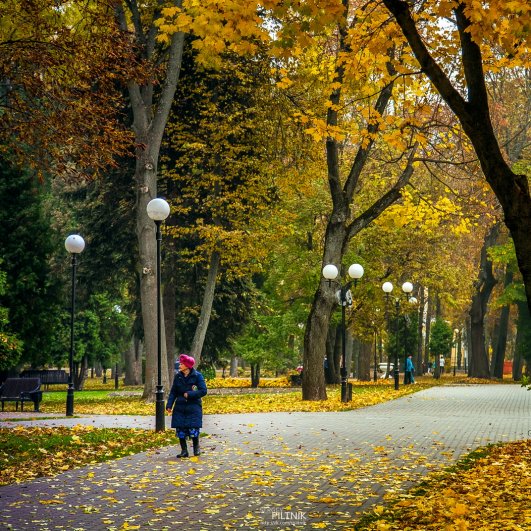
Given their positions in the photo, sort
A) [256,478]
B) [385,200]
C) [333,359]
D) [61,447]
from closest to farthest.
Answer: [256,478] → [61,447] → [385,200] → [333,359]

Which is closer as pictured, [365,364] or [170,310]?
[170,310]

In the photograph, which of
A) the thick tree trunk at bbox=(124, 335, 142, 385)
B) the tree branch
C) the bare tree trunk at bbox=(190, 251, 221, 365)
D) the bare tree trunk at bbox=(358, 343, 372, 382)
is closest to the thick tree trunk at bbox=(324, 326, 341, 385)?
the bare tree trunk at bbox=(358, 343, 372, 382)

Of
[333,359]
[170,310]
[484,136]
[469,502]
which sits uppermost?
[484,136]

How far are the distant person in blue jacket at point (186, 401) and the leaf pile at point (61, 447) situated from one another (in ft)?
3.47

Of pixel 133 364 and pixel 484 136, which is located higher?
pixel 484 136

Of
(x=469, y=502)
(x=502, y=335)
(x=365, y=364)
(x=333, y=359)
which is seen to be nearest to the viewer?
(x=469, y=502)

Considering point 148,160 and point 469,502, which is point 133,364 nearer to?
point 148,160

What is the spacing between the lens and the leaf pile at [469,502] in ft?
25.4

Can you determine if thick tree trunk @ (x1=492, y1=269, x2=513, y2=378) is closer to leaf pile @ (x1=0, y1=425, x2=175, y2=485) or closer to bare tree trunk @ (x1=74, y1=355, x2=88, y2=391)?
bare tree trunk @ (x1=74, y1=355, x2=88, y2=391)

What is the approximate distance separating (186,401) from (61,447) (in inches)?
95.2

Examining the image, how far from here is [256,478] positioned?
10.6 metres

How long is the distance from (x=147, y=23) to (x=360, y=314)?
1885cm

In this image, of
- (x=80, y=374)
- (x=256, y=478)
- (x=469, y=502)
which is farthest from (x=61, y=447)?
(x=80, y=374)

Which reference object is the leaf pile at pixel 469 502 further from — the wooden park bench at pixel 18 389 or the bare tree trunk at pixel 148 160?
the wooden park bench at pixel 18 389
